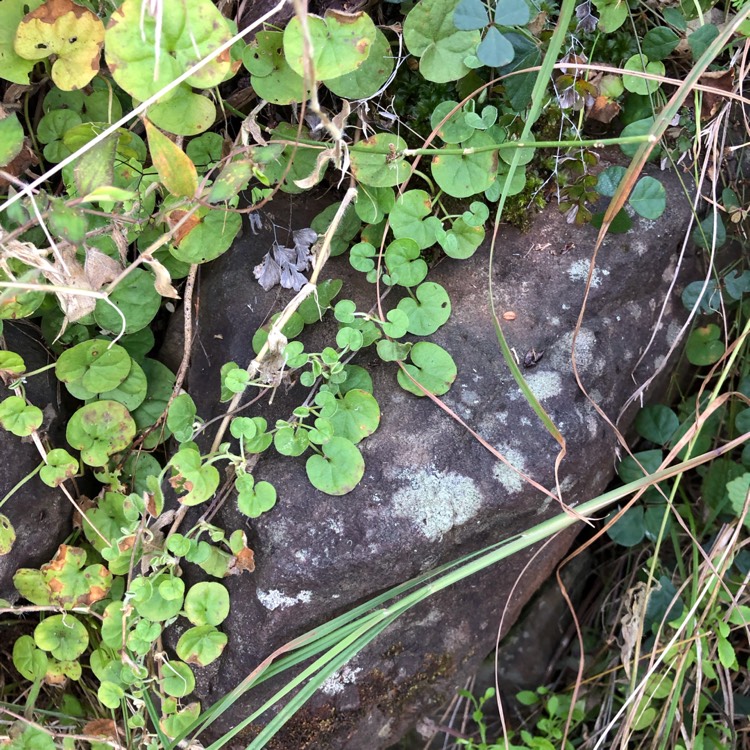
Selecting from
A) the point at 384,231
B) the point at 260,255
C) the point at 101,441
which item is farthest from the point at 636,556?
the point at 101,441

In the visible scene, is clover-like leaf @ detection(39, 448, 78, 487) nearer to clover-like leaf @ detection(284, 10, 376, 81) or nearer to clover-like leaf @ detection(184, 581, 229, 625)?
clover-like leaf @ detection(184, 581, 229, 625)

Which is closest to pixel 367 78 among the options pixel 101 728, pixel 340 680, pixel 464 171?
pixel 464 171

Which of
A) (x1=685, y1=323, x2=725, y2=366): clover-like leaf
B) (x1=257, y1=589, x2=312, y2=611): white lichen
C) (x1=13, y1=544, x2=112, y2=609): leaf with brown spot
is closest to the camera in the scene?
(x1=257, y1=589, x2=312, y2=611): white lichen

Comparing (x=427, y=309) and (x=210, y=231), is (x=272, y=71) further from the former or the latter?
(x=427, y=309)

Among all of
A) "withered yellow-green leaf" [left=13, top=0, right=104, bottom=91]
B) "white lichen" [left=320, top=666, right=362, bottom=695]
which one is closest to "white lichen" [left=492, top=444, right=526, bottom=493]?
"white lichen" [left=320, top=666, right=362, bottom=695]

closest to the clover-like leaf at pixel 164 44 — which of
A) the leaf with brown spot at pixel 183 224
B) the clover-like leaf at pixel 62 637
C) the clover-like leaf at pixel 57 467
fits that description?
the leaf with brown spot at pixel 183 224
